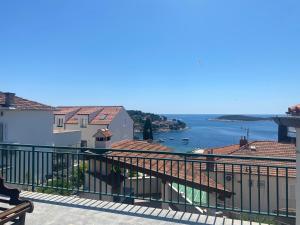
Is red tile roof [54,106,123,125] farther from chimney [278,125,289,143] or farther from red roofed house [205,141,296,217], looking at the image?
chimney [278,125,289,143]

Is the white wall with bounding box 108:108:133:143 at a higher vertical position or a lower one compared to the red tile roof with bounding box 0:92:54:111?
lower

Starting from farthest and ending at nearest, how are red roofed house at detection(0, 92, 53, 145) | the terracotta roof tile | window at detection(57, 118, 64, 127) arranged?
window at detection(57, 118, 64, 127)
red roofed house at detection(0, 92, 53, 145)
the terracotta roof tile

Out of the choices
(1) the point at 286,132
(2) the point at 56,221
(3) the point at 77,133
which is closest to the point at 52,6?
(2) the point at 56,221

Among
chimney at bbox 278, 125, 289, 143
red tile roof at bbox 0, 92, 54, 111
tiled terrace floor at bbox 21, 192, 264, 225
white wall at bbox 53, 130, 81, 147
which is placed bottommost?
white wall at bbox 53, 130, 81, 147

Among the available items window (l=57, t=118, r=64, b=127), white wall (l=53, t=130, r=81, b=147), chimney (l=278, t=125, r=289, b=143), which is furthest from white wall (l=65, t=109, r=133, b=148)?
chimney (l=278, t=125, r=289, b=143)

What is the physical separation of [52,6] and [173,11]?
12.6 ft

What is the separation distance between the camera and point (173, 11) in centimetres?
912

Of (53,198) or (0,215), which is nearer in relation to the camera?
(0,215)

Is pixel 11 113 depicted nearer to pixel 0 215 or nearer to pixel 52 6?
pixel 52 6

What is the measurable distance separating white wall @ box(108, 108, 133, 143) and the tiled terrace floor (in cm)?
2872

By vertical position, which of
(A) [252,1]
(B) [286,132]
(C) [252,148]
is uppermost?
(A) [252,1]

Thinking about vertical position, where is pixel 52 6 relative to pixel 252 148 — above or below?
above

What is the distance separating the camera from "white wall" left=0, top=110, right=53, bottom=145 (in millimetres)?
19922

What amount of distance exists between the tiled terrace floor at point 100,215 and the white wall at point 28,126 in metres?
16.2
